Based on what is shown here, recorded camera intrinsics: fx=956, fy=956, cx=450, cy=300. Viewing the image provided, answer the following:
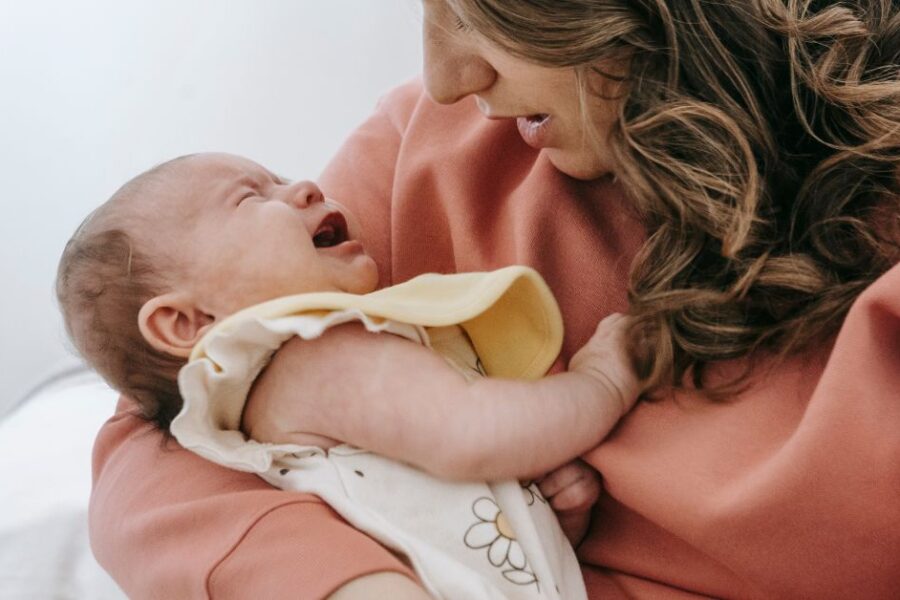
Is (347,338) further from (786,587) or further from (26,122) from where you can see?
(26,122)

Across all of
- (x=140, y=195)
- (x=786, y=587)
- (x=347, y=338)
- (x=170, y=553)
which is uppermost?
(x=140, y=195)

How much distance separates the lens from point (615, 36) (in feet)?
2.72

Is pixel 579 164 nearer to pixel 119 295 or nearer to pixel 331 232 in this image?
pixel 331 232

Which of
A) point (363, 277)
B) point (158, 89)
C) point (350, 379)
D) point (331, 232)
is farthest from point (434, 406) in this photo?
point (158, 89)

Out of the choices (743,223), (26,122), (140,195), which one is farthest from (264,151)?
(743,223)

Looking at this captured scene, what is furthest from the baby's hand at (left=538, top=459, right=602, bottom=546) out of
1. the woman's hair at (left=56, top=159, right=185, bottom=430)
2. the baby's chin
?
the woman's hair at (left=56, top=159, right=185, bottom=430)

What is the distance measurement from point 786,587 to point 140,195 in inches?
26.7

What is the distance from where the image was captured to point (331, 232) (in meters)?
1.03

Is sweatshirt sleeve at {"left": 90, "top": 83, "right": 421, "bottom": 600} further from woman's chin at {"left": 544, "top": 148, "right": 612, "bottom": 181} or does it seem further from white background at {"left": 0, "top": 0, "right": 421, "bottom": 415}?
white background at {"left": 0, "top": 0, "right": 421, "bottom": 415}

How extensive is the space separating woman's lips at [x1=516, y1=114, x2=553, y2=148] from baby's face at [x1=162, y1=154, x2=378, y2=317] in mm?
216

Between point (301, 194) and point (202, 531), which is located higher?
point (301, 194)

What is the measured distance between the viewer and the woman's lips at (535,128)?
3.19 feet

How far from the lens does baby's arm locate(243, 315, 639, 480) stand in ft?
2.60

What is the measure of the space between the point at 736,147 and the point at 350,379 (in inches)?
15.3
